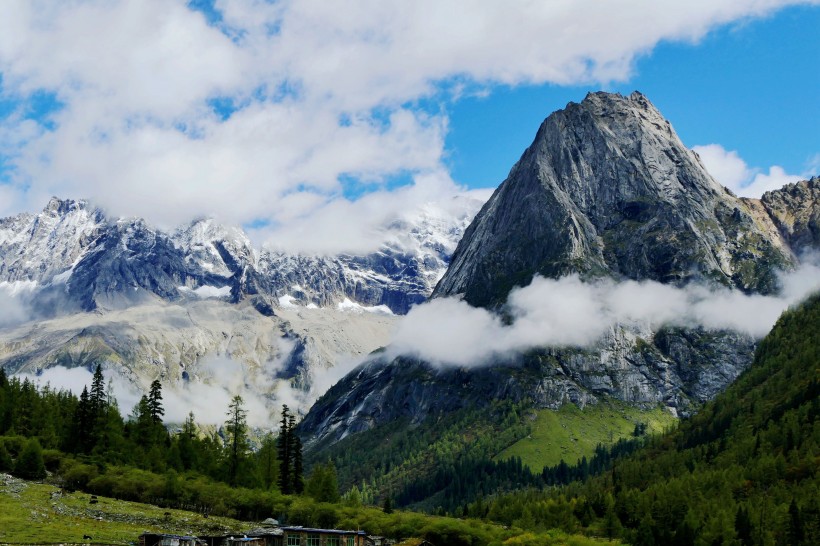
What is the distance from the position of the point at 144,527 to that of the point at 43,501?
1789 centimetres

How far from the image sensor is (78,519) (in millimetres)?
115500

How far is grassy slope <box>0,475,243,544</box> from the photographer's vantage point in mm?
101625

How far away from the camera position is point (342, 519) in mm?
172500

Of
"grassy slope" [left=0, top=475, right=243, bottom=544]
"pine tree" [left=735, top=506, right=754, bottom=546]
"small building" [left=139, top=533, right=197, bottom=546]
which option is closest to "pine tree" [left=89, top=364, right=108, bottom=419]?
"grassy slope" [left=0, top=475, right=243, bottom=544]

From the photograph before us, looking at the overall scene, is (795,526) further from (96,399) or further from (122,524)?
(96,399)

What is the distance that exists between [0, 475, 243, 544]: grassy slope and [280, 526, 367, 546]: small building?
13.6 metres

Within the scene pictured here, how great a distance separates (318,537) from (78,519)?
33921mm

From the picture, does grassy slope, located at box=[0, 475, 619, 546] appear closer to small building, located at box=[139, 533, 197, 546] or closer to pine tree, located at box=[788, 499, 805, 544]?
small building, located at box=[139, 533, 197, 546]

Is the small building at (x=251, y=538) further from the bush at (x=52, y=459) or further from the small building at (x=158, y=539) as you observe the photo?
the bush at (x=52, y=459)

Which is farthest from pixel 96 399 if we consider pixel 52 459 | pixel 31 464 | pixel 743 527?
pixel 743 527

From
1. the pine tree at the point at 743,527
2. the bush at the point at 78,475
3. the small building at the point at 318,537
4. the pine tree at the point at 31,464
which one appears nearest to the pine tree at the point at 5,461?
the pine tree at the point at 31,464

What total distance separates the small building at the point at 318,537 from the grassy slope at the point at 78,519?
Result: 13.6m

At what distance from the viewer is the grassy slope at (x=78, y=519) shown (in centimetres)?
10162

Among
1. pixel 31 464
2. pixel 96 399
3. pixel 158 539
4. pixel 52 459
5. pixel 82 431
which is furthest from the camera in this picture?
pixel 96 399
